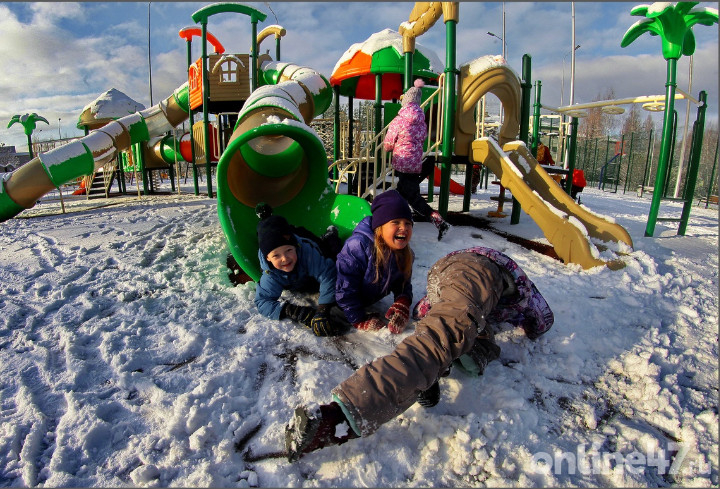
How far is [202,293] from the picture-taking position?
2.80m

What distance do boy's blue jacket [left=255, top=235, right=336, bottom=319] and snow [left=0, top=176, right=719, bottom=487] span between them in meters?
0.12

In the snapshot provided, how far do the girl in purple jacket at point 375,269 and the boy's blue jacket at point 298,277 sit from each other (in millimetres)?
131

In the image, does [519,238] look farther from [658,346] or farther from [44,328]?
[44,328]

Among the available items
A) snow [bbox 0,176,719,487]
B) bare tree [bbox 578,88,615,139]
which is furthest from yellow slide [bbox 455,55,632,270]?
bare tree [bbox 578,88,615,139]

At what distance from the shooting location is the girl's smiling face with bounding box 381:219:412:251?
2.12 m

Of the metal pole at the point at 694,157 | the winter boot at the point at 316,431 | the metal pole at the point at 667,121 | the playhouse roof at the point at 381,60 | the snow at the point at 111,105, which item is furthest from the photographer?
the snow at the point at 111,105

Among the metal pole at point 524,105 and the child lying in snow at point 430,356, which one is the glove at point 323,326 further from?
the metal pole at point 524,105

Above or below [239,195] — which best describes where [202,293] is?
below

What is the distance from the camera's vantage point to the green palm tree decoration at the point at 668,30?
4.01 m

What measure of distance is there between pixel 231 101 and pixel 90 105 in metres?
8.48

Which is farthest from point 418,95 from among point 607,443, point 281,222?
point 607,443

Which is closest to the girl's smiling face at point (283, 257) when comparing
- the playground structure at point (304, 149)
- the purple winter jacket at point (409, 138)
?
the playground structure at point (304, 149)

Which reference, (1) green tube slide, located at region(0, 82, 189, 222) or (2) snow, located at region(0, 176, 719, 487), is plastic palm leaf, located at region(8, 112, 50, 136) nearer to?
(1) green tube slide, located at region(0, 82, 189, 222)

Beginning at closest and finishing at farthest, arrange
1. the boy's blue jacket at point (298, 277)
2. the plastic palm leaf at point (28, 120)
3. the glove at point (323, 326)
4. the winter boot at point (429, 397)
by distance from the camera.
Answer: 1. the winter boot at point (429, 397)
2. the glove at point (323, 326)
3. the boy's blue jacket at point (298, 277)
4. the plastic palm leaf at point (28, 120)
